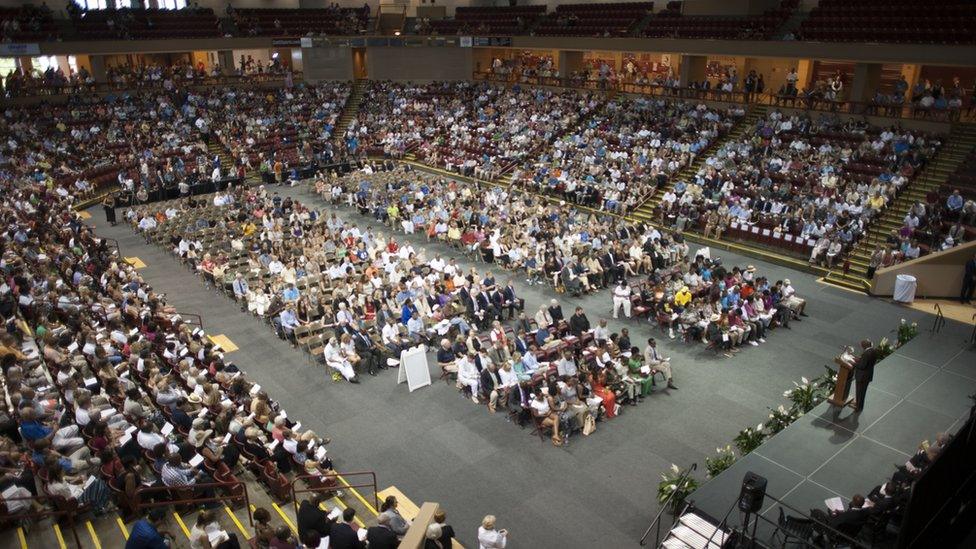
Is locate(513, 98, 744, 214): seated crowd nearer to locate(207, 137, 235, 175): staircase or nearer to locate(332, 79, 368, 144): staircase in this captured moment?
locate(332, 79, 368, 144): staircase

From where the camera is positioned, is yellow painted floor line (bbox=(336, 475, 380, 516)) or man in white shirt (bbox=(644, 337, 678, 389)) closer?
yellow painted floor line (bbox=(336, 475, 380, 516))

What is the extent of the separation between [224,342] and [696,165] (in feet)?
64.0

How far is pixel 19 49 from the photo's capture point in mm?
33062

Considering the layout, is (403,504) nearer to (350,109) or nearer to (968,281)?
(968,281)

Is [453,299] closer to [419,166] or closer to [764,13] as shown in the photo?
[419,166]

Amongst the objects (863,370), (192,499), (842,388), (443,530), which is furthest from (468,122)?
(443,530)

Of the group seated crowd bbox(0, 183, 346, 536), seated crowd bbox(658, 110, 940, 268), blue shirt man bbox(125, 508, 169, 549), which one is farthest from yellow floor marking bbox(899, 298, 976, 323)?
blue shirt man bbox(125, 508, 169, 549)

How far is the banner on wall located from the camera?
32750mm

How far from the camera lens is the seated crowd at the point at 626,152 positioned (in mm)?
26062

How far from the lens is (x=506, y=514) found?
9.88m

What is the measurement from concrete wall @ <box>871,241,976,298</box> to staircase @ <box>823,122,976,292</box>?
640mm

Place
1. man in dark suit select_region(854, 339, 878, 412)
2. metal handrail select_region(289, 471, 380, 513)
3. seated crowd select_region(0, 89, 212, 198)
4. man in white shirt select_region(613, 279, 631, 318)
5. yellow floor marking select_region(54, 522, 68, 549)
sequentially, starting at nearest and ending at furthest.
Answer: yellow floor marking select_region(54, 522, 68, 549) → metal handrail select_region(289, 471, 380, 513) → man in dark suit select_region(854, 339, 878, 412) → man in white shirt select_region(613, 279, 631, 318) → seated crowd select_region(0, 89, 212, 198)

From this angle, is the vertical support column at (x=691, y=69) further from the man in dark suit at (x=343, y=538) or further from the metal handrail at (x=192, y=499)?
the man in dark suit at (x=343, y=538)

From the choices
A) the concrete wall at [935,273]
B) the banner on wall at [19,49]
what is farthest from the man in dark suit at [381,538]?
the banner on wall at [19,49]
